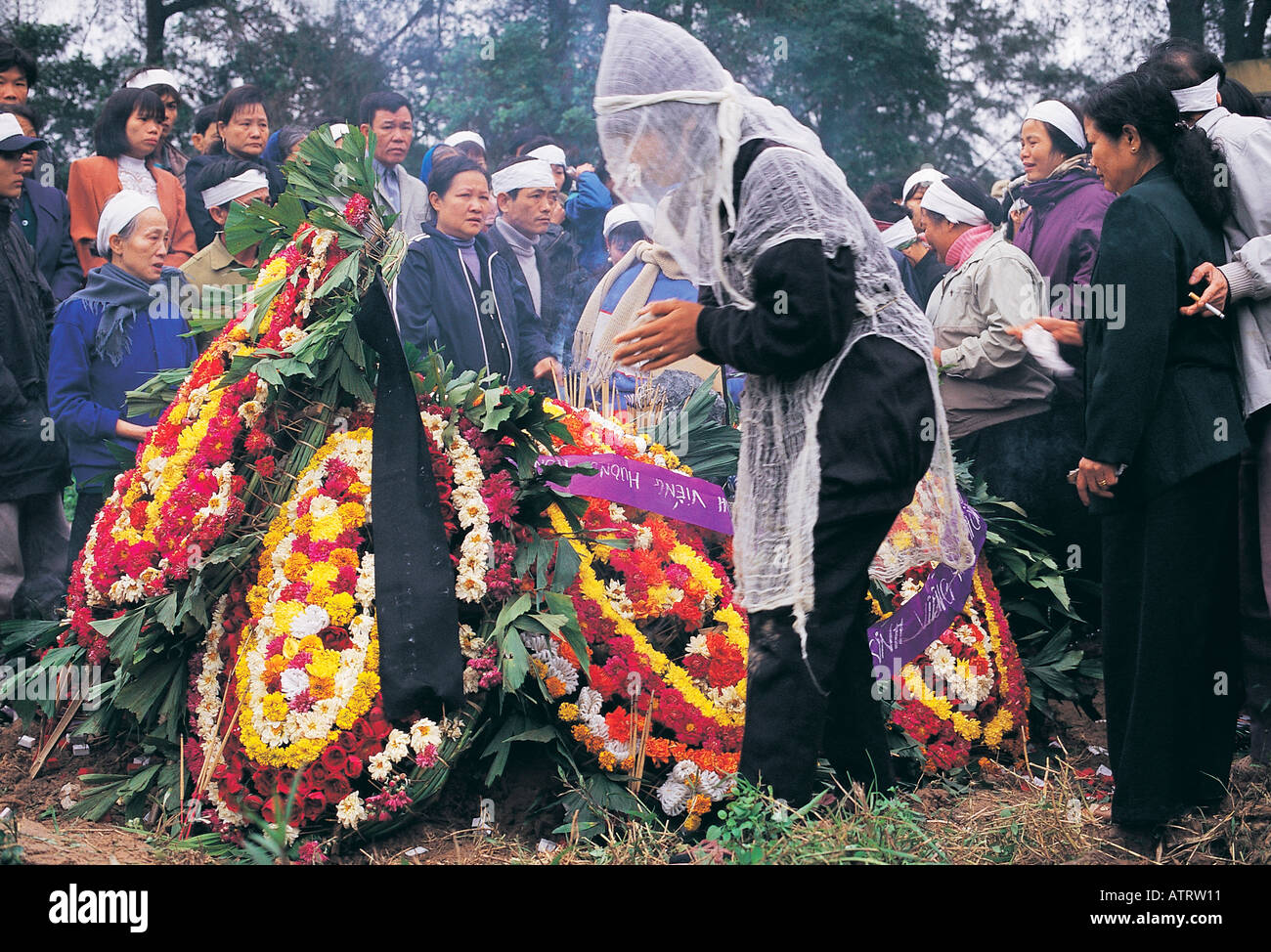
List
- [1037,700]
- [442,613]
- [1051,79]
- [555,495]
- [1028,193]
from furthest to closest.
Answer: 1. [1051,79]
2. [1028,193]
3. [1037,700]
4. [555,495]
5. [442,613]

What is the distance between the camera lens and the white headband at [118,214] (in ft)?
17.5

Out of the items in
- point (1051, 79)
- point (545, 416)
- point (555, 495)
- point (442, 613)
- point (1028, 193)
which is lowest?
point (442, 613)

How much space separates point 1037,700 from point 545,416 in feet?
7.23

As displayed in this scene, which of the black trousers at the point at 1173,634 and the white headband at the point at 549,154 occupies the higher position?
the white headband at the point at 549,154

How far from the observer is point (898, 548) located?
13.3 ft

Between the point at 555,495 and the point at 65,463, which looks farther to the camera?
the point at 65,463

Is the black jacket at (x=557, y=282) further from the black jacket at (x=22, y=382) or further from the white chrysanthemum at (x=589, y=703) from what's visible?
the white chrysanthemum at (x=589, y=703)

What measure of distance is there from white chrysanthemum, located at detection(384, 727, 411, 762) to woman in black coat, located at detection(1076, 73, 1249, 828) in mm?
2064

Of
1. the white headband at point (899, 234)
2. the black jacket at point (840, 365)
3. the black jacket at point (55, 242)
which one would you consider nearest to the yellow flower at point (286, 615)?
the black jacket at point (840, 365)

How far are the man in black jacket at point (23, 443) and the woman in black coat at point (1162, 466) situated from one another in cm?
407

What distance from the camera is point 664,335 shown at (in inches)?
136

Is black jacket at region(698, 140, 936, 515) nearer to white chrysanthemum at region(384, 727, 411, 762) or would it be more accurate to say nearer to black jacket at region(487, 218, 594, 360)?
white chrysanthemum at region(384, 727, 411, 762)
